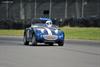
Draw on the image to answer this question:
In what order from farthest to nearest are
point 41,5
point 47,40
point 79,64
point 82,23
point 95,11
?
point 41,5 → point 95,11 → point 82,23 → point 47,40 → point 79,64

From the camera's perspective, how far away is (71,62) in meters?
13.8

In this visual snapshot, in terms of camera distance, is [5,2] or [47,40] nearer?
[47,40]

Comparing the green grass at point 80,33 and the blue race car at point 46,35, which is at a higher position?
the blue race car at point 46,35

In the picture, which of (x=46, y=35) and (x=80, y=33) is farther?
(x=80, y=33)

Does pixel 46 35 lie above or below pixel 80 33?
above

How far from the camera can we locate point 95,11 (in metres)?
63.5

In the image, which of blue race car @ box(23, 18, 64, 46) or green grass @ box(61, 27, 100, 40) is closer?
blue race car @ box(23, 18, 64, 46)

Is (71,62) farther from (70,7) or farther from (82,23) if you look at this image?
(70,7)

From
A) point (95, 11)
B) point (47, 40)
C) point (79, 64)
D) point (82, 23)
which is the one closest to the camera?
point (79, 64)

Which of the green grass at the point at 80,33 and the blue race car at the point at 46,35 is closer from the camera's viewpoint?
the blue race car at the point at 46,35

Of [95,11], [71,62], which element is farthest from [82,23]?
[71,62]

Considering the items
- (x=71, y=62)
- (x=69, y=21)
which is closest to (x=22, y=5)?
(x=69, y=21)

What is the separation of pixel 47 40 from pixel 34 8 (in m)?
46.3

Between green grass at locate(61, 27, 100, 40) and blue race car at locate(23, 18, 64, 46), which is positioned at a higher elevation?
blue race car at locate(23, 18, 64, 46)
